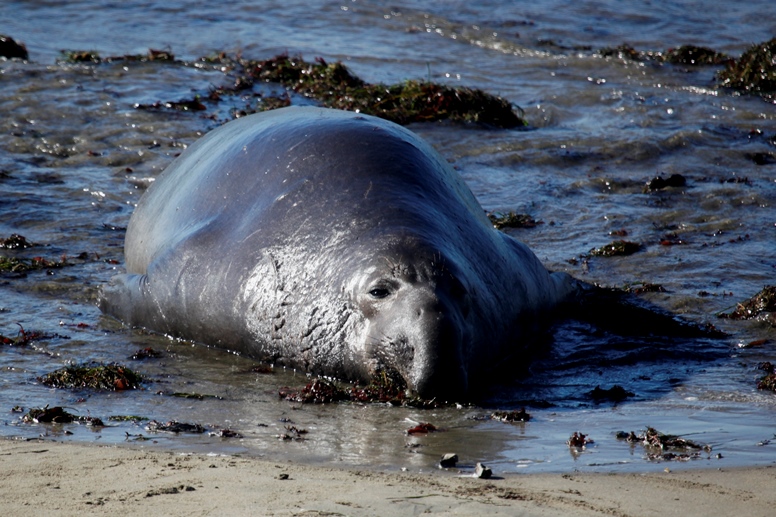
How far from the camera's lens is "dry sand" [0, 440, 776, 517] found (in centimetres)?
355

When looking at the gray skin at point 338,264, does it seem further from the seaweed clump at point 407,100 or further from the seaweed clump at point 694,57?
the seaweed clump at point 694,57

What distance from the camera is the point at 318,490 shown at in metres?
3.77

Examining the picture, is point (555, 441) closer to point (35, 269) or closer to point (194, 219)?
point (194, 219)

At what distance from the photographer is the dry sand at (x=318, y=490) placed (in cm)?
355

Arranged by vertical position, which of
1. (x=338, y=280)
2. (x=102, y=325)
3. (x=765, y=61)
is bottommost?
(x=102, y=325)

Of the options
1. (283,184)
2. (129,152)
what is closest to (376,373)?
(283,184)

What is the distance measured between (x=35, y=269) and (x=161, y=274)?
1591 millimetres

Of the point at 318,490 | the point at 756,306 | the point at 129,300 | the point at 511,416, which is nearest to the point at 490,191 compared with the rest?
the point at 756,306

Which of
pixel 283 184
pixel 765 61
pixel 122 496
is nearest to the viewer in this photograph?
pixel 122 496

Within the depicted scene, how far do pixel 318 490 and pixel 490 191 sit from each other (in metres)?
6.81

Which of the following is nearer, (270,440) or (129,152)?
(270,440)

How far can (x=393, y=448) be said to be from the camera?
4.62 m

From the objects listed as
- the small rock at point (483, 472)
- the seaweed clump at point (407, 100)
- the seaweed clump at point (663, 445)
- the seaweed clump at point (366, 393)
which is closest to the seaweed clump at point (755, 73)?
the seaweed clump at point (407, 100)

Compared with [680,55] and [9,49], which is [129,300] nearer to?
[9,49]
